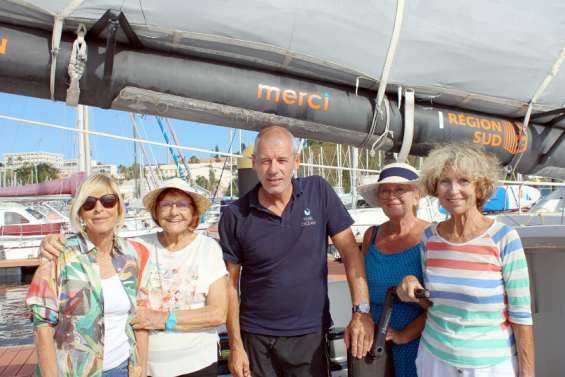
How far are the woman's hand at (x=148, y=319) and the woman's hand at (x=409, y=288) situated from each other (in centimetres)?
97

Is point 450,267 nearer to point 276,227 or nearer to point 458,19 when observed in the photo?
point 276,227

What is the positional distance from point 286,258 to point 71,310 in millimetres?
927

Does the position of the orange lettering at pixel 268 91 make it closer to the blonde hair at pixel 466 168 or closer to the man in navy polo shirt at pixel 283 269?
the man in navy polo shirt at pixel 283 269

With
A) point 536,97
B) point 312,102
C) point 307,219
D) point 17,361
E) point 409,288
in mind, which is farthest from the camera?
point 17,361

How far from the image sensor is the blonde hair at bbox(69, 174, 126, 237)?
2166mm

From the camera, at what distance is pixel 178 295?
234 cm

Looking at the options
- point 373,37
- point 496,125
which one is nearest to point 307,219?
point 373,37

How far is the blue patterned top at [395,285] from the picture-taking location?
244 cm

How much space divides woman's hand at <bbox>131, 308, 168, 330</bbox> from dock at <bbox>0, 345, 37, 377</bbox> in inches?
155

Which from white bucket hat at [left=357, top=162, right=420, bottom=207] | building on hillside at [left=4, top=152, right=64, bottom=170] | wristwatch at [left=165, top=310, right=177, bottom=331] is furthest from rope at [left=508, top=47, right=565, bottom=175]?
building on hillside at [left=4, top=152, right=64, bottom=170]

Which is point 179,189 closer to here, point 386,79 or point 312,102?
point 312,102

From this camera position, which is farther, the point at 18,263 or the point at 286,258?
the point at 18,263

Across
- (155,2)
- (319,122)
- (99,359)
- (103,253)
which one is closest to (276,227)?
(319,122)

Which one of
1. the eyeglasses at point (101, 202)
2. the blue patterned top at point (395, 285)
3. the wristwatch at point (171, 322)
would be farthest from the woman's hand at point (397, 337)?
the eyeglasses at point (101, 202)
